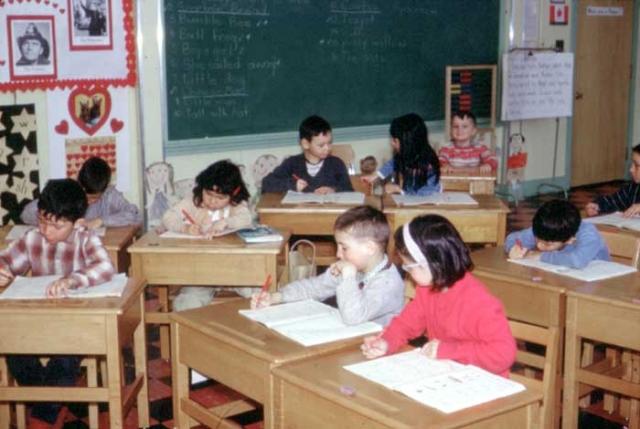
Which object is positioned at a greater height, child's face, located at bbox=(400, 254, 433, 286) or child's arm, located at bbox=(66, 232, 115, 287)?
child's face, located at bbox=(400, 254, 433, 286)

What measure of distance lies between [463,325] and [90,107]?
3.98 metres

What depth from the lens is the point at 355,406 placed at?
7.17ft

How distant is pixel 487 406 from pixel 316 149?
11.6 feet

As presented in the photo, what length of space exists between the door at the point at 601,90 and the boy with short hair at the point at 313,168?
4.73 metres

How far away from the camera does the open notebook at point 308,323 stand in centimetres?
271

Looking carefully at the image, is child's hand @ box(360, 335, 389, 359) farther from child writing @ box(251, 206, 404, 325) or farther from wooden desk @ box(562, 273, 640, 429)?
wooden desk @ box(562, 273, 640, 429)

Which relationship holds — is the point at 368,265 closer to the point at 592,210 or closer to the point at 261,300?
the point at 261,300

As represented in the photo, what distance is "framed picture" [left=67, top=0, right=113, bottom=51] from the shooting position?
19.1ft

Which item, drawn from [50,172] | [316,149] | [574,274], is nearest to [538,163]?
[316,149]

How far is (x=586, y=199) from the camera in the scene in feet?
29.8

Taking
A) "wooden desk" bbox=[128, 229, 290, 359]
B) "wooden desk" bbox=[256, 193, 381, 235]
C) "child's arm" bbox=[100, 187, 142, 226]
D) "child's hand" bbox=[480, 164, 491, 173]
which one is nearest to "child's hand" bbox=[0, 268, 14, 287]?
"wooden desk" bbox=[128, 229, 290, 359]

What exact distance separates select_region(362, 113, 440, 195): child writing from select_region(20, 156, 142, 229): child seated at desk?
1.56m

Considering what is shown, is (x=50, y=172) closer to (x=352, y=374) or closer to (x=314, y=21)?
(x=314, y=21)

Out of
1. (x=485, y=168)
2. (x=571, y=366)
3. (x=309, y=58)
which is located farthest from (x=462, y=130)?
(x=571, y=366)
